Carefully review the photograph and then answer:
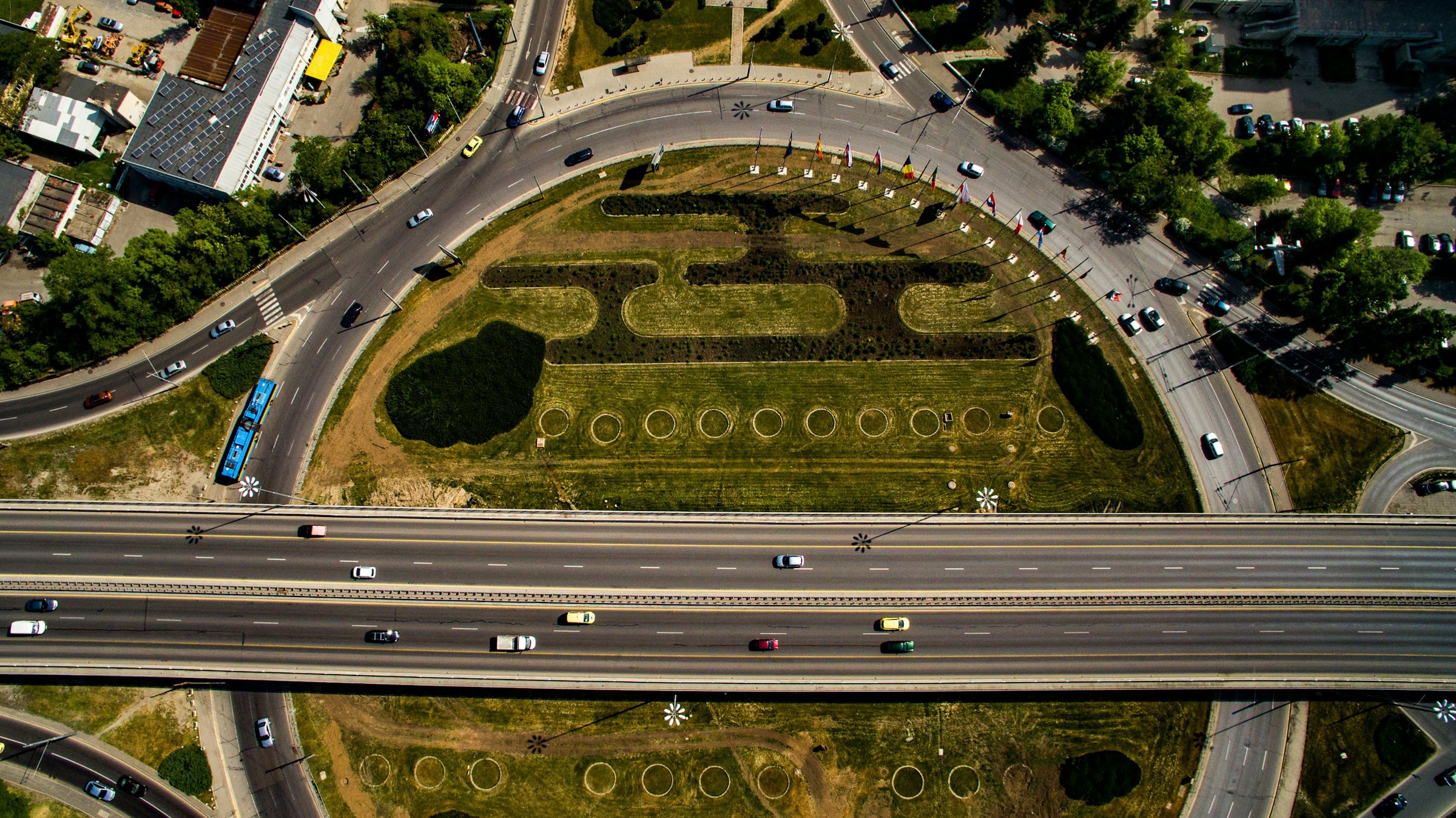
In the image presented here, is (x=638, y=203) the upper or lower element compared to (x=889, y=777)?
upper

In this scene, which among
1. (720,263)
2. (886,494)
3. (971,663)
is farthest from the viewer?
(720,263)

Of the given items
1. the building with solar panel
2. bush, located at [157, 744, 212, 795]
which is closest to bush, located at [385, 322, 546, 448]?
the building with solar panel

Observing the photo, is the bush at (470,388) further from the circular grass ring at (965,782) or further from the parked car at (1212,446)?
the parked car at (1212,446)

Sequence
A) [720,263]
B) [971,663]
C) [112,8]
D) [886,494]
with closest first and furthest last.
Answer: [971,663] → [886,494] → [720,263] → [112,8]

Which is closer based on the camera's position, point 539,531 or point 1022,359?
point 539,531

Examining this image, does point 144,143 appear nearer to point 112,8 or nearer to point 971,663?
point 112,8

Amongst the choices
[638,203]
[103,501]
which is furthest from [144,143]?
[638,203]

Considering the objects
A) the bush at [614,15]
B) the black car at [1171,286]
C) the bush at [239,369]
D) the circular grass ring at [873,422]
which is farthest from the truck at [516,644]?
the black car at [1171,286]
